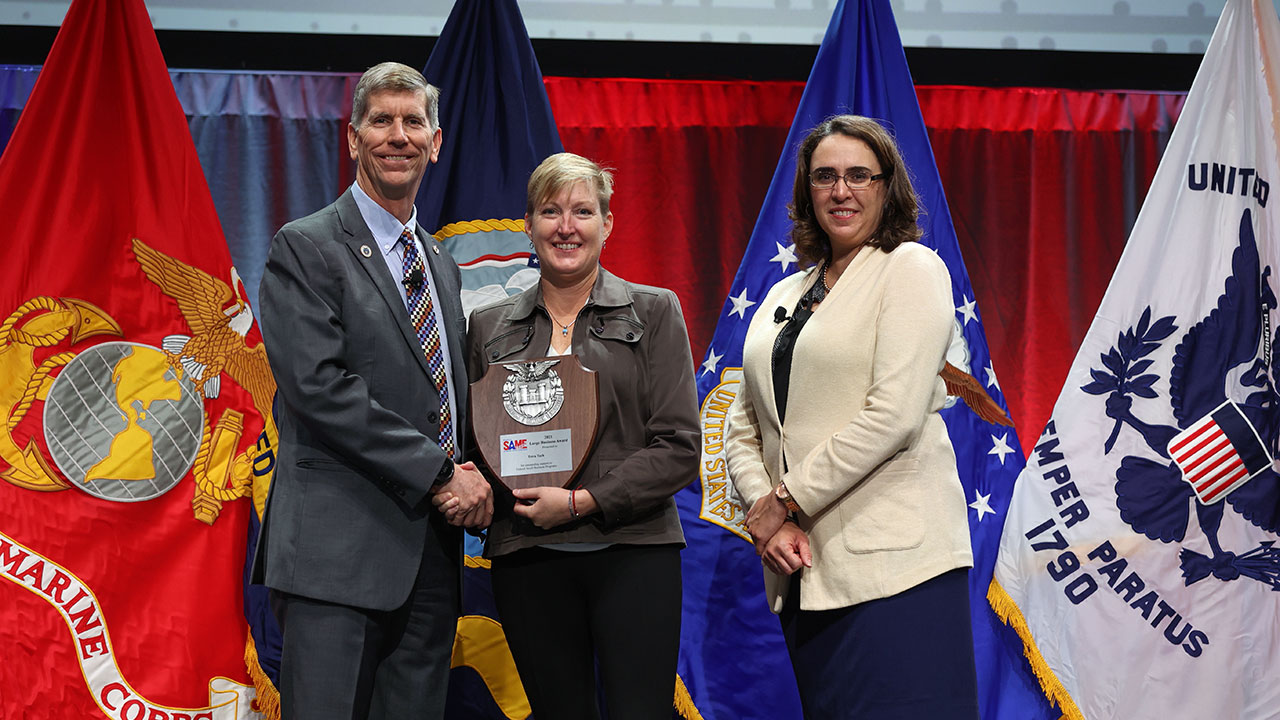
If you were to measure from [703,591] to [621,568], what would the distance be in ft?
2.93

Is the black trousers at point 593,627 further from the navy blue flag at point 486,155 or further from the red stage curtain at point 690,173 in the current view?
the red stage curtain at point 690,173

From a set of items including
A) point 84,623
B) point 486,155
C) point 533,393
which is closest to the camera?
point 533,393

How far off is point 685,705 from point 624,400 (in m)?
1.09

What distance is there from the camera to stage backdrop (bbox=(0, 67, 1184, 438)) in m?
3.37

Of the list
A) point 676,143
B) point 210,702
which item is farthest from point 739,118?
point 210,702

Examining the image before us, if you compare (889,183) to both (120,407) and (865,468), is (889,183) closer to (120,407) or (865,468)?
(865,468)

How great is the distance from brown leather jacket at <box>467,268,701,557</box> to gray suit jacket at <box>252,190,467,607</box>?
0.64 ft

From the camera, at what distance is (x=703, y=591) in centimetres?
281

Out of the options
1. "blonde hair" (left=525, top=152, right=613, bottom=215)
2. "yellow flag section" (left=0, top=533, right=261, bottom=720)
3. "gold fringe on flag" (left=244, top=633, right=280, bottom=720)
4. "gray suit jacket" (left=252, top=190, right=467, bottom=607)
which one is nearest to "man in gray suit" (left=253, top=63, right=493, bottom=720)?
"gray suit jacket" (left=252, top=190, right=467, bottom=607)

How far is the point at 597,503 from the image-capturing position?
6.37 ft

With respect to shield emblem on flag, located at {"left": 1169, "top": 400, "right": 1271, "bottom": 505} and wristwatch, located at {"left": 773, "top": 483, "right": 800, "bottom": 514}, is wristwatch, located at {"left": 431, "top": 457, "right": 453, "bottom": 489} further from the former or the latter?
shield emblem on flag, located at {"left": 1169, "top": 400, "right": 1271, "bottom": 505}

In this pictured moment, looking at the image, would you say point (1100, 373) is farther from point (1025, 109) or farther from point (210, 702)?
point (210, 702)

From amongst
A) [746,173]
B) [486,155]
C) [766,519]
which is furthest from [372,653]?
[746,173]

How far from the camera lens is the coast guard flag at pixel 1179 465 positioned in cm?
265
